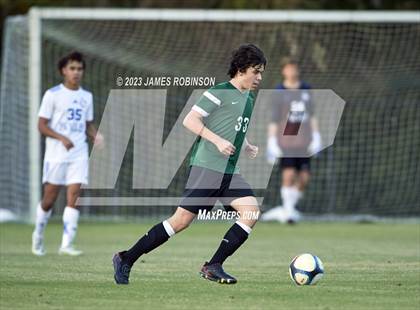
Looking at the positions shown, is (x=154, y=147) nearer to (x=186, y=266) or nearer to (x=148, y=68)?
(x=148, y=68)

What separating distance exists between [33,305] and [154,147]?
1266 centimetres

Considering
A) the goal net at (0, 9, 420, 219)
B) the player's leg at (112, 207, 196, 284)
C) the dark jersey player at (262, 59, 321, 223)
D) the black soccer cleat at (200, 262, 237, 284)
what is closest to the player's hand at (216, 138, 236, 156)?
the player's leg at (112, 207, 196, 284)

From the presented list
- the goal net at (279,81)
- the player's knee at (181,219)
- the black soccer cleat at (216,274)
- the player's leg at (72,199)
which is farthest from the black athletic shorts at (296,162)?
the player's knee at (181,219)

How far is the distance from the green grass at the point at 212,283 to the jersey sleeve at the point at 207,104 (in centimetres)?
148

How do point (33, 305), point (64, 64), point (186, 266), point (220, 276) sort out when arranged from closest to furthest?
point (33, 305)
point (220, 276)
point (186, 266)
point (64, 64)

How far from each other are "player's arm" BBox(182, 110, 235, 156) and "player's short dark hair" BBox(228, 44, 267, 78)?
0.60 m

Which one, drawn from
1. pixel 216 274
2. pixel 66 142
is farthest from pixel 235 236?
pixel 66 142

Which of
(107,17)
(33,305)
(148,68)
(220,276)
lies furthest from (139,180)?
(33,305)

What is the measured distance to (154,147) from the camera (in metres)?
20.6

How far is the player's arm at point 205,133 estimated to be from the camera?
8.96 m

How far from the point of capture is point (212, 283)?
9578 millimetres

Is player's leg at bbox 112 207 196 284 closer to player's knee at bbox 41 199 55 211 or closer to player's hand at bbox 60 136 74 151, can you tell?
player's hand at bbox 60 136 74 151

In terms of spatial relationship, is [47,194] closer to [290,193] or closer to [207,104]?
[207,104]
